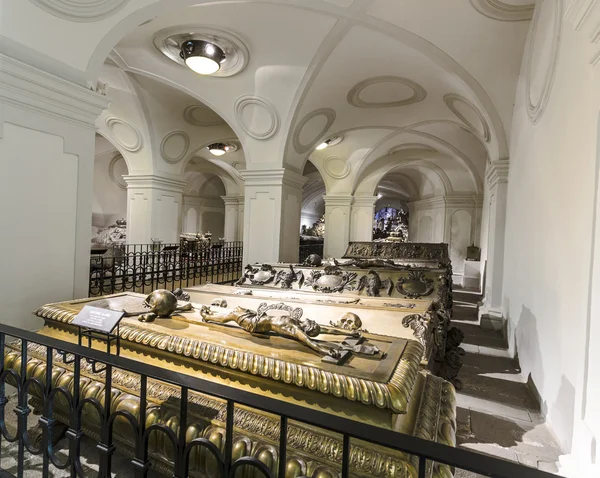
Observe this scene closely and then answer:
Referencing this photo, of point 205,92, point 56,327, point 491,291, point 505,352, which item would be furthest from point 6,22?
point 491,291

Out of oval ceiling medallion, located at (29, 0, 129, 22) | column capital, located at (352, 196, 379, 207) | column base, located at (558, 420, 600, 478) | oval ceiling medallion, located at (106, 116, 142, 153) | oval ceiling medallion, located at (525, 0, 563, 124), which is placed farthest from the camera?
column capital, located at (352, 196, 379, 207)

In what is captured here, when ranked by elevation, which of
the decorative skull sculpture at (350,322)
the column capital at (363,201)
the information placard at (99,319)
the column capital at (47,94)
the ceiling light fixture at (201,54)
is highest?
A: the ceiling light fixture at (201,54)

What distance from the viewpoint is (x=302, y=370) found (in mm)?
1407

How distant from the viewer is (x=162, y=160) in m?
9.16

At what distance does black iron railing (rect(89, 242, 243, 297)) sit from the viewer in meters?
5.44

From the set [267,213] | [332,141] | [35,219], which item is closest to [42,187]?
[35,219]

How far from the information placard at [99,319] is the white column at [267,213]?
5.87m

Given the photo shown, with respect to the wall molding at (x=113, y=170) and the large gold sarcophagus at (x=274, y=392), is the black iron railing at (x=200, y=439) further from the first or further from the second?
the wall molding at (x=113, y=170)

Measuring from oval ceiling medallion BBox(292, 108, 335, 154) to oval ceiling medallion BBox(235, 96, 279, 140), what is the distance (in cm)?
54

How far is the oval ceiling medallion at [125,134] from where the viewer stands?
8416mm

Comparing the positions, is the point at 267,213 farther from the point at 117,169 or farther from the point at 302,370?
the point at 117,169

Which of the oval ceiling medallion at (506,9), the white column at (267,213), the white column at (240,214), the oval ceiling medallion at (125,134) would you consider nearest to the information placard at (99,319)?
the oval ceiling medallion at (506,9)

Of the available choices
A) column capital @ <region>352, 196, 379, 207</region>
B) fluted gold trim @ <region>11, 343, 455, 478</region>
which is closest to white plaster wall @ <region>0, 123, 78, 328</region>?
fluted gold trim @ <region>11, 343, 455, 478</region>

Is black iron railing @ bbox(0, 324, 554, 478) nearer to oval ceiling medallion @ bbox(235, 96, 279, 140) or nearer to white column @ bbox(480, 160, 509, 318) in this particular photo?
white column @ bbox(480, 160, 509, 318)
